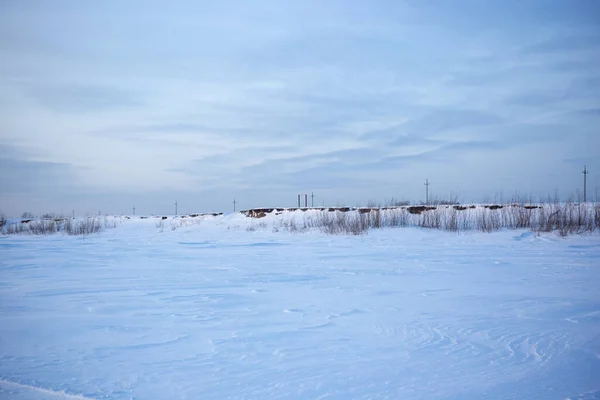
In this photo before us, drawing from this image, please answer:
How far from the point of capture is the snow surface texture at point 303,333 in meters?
2.24

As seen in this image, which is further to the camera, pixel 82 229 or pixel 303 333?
pixel 82 229

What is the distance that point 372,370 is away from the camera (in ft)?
8.01

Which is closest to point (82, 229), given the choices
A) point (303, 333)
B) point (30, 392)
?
point (303, 333)

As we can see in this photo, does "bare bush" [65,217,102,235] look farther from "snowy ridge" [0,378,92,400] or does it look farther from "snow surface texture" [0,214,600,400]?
"snowy ridge" [0,378,92,400]

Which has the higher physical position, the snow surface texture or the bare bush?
the bare bush

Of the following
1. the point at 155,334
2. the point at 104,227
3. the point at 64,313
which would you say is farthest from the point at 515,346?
the point at 104,227

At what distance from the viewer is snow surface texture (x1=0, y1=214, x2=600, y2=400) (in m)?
2.24

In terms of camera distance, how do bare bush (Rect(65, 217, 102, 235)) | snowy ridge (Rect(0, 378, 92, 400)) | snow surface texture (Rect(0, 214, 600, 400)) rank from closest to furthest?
snowy ridge (Rect(0, 378, 92, 400)) < snow surface texture (Rect(0, 214, 600, 400)) < bare bush (Rect(65, 217, 102, 235))

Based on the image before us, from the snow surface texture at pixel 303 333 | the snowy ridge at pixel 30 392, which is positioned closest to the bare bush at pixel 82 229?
the snow surface texture at pixel 303 333

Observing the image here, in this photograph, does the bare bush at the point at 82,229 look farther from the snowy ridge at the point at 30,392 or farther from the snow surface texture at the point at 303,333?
the snowy ridge at the point at 30,392

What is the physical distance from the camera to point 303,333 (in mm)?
3180

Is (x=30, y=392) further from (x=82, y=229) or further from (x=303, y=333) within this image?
(x=82, y=229)

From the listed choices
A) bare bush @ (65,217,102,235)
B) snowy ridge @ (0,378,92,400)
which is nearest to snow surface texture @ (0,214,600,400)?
snowy ridge @ (0,378,92,400)

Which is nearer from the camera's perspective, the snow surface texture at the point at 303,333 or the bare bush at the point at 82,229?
the snow surface texture at the point at 303,333
